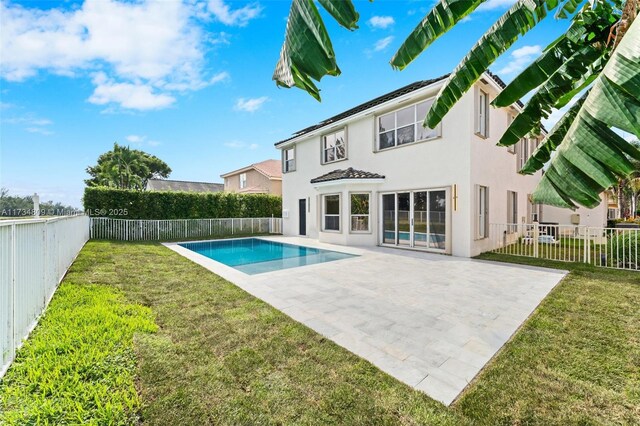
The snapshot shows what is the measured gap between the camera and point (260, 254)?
1379 cm

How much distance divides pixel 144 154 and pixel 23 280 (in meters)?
62.7

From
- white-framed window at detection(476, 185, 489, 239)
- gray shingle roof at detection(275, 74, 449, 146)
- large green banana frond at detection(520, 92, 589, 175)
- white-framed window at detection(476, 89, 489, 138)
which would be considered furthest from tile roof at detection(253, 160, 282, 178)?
large green banana frond at detection(520, 92, 589, 175)

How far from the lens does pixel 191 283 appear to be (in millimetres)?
7641

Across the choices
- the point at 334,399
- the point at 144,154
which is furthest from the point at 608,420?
the point at 144,154

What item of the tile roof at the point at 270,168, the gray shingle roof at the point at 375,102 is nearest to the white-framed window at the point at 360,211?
the gray shingle roof at the point at 375,102

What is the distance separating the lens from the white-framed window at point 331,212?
650 inches

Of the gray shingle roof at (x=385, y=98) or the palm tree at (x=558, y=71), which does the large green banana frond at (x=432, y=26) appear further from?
the gray shingle roof at (x=385, y=98)

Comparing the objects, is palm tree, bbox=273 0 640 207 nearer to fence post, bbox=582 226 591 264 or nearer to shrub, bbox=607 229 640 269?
fence post, bbox=582 226 591 264

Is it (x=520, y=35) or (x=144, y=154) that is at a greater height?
(x=144, y=154)

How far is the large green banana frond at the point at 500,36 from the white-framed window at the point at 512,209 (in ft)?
45.9

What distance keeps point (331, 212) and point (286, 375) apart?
45.3ft

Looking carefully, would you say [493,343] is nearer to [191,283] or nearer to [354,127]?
[191,283]

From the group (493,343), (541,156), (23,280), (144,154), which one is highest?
(144,154)

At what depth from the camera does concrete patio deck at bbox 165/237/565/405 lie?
375 centimetres
